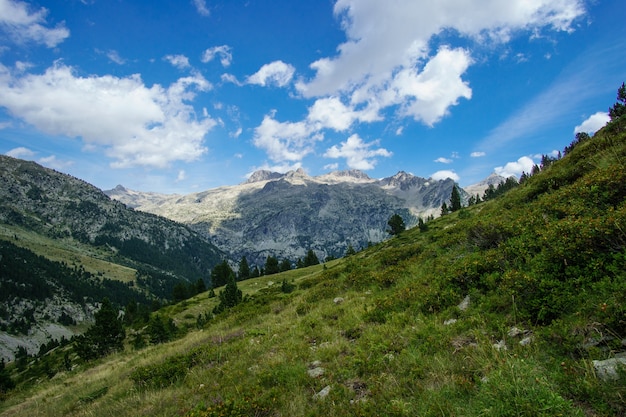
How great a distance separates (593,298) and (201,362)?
12.6 meters

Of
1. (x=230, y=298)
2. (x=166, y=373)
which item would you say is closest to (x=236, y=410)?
(x=166, y=373)

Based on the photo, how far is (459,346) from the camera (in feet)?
24.7

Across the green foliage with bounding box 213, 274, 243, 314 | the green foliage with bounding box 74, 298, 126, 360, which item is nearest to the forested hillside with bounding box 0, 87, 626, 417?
the green foliage with bounding box 213, 274, 243, 314

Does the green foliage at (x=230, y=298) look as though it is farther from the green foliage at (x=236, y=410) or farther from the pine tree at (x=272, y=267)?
the pine tree at (x=272, y=267)

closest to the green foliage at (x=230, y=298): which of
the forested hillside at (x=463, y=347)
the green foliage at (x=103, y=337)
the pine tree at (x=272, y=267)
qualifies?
the green foliage at (x=103, y=337)

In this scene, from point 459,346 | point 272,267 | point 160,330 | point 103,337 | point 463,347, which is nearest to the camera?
point 463,347

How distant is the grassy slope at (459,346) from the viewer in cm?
539

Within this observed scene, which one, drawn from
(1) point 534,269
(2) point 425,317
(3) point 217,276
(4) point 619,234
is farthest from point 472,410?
(3) point 217,276

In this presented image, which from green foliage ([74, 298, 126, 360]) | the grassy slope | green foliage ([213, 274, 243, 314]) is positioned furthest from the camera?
green foliage ([74, 298, 126, 360])

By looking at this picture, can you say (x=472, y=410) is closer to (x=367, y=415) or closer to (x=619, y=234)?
(x=367, y=415)

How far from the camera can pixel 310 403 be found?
7250 mm

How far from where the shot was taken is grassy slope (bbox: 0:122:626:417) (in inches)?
212

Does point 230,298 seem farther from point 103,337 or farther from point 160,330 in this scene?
point 103,337

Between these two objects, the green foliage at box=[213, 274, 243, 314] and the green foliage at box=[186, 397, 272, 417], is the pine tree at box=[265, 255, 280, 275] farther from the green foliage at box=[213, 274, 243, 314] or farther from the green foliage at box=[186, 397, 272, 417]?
the green foliage at box=[186, 397, 272, 417]
